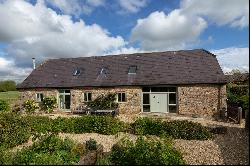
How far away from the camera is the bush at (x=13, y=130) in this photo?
14172mm

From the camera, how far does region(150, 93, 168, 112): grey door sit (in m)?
24.3

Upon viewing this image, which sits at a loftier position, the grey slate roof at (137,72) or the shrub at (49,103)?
the grey slate roof at (137,72)


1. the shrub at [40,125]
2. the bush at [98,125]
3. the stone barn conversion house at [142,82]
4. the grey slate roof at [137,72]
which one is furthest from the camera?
the grey slate roof at [137,72]

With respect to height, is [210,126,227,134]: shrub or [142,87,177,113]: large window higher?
[142,87,177,113]: large window

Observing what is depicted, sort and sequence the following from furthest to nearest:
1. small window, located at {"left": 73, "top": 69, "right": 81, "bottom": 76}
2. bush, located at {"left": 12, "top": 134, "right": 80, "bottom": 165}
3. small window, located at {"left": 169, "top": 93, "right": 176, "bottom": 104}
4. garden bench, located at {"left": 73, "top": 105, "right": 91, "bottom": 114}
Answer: small window, located at {"left": 73, "top": 69, "right": 81, "bottom": 76} < garden bench, located at {"left": 73, "top": 105, "right": 91, "bottom": 114} < small window, located at {"left": 169, "top": 93, "right": 176, "bottom": 104} < bush, located at {"left": 12, "top": 134, "right": 80, "bottom": 165}

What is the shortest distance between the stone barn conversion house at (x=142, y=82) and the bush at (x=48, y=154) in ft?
45.1

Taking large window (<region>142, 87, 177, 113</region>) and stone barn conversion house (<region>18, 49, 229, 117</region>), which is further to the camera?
large window (<region>142, 87, 177, 113</region>)

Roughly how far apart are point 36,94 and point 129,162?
21.0 metres

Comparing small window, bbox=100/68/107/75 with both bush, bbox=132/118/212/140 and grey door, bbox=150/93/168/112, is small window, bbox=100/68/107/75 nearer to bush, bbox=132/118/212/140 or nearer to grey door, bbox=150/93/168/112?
grey door, bbox=150/93/168/112

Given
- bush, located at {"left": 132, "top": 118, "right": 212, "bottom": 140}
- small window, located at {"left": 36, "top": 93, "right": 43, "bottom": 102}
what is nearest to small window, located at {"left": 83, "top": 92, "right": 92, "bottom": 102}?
small window, located at {"left": 36, "top": 93, "right": 43, "bottom": 102}

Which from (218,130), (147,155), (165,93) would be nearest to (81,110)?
(165,93)

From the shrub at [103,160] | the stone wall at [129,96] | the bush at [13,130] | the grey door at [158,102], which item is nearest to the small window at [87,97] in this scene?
the stone wall at [129,96]

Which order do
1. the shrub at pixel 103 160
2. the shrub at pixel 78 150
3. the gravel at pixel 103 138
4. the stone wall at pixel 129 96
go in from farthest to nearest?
the stone wall at pixel 129 96
the gravel at pixel 103 138
the shrub at pixel 78 150
the shrub at pixel 103 160

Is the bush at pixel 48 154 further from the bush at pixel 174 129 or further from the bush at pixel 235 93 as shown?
the bush at pixel 235 93
